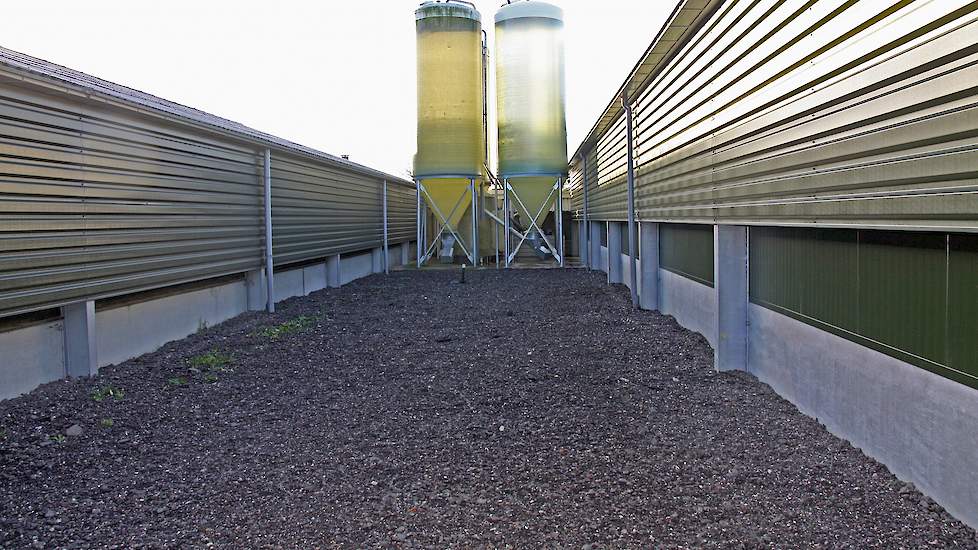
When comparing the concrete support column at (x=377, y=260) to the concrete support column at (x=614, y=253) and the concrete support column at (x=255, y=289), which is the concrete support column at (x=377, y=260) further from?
the concrete support column at (x=255, y=289)

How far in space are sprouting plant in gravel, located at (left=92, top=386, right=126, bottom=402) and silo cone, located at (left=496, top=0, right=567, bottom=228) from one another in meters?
14.8

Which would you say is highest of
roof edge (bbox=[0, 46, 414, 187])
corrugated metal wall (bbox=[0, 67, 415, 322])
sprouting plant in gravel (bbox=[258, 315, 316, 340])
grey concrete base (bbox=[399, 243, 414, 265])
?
roof edge (bbox=[0, 46, 414, 187])

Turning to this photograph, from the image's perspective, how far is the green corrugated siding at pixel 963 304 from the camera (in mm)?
3195

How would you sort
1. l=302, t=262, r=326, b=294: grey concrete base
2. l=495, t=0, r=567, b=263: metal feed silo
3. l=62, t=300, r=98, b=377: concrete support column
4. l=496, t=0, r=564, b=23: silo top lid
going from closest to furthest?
l=62, t=300, r=98, b=377: concrete support column, l=302, t=262, r=326, b=294: grey concrete base, l=496, t=0, r=564, b=23: silo top lid, l=495, t=0, r=567, b=263: metal feed silo

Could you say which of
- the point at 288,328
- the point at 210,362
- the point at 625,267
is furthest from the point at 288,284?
the point at 625,267

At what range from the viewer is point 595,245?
18.8 meters

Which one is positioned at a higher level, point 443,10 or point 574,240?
point 443,10

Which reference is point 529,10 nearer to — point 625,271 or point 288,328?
point 625,271

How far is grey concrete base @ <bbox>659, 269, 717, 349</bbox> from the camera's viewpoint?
7.47 meters

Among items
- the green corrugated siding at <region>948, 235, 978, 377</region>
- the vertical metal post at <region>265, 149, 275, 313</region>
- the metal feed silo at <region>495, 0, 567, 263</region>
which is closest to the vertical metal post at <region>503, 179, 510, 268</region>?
the metal feed silo at <region>495, 0, 567, 263</region>

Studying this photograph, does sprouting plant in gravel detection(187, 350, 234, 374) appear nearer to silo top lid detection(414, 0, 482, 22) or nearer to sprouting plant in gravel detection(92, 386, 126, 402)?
sprouting plant in gravel detection(92, 386, 126, 402)

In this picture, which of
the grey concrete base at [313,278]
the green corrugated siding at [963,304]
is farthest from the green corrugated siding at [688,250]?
the grey concrete base at [313,278]

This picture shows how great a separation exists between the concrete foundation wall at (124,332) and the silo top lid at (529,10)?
1055 cm

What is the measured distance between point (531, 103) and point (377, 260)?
6156 mm
